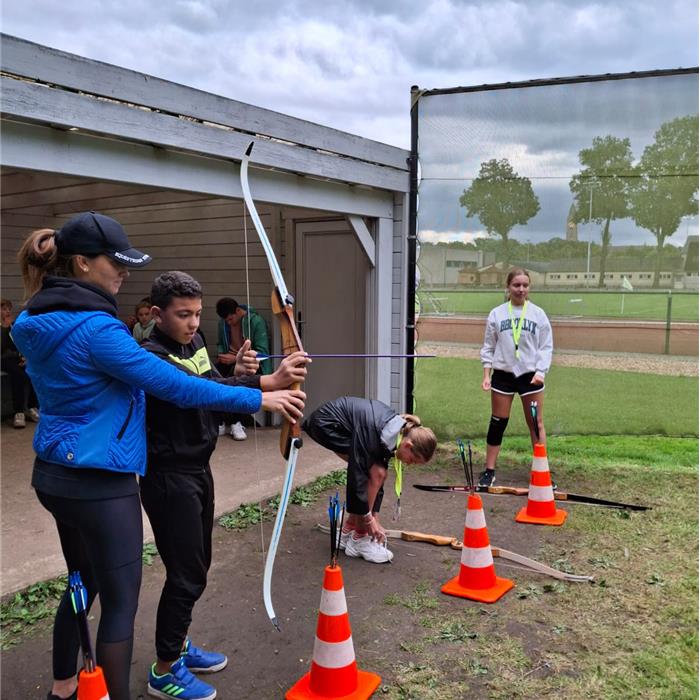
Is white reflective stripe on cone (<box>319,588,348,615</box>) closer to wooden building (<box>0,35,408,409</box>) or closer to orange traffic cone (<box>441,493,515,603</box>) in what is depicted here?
orange traffic cone (<box>441,493,515,603</box>)

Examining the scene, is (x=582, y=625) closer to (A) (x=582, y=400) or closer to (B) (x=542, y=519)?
(B) (x=542, y=519)

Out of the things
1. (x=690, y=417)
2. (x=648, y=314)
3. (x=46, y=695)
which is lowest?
(x=46, y=695)

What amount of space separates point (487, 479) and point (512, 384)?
78 cm

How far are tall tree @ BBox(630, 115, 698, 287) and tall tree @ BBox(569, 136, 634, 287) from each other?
0.11 metres

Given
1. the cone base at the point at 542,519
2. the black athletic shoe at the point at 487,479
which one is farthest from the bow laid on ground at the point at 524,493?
the cone base at the point at 542,519

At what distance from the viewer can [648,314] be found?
18.9 feet

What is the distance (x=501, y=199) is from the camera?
5.81 metres

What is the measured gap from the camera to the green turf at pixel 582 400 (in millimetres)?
5879

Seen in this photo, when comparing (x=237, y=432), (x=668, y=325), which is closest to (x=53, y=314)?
(x=237, y=432)

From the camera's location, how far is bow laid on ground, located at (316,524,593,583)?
3.49 m

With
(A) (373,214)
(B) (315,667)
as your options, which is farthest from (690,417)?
(B) (315,667)

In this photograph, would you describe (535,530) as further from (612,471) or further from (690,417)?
(690,417)

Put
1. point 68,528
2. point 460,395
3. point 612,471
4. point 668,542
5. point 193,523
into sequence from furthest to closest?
point 460,395
point 612,471
point 668,542
point 193,523
point 68,528

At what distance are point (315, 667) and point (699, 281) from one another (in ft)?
15.7
